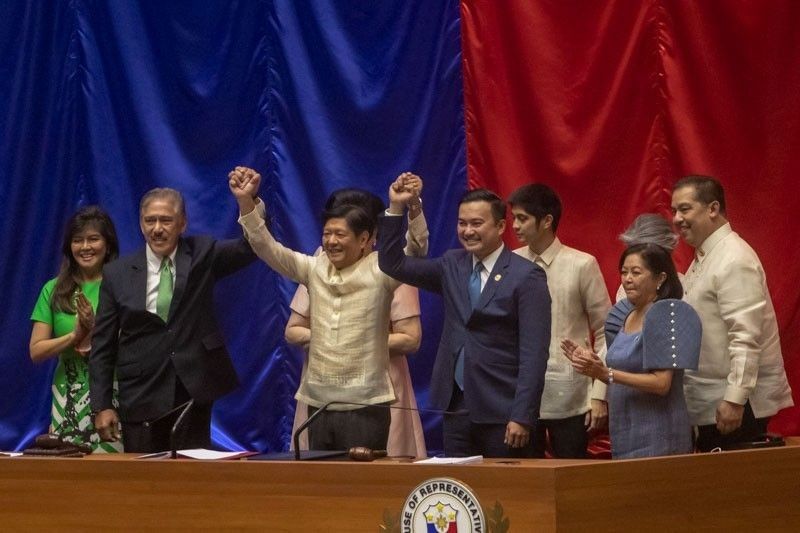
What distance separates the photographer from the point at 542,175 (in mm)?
5477

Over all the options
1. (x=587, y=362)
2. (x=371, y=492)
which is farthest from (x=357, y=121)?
(x=371, y=492)

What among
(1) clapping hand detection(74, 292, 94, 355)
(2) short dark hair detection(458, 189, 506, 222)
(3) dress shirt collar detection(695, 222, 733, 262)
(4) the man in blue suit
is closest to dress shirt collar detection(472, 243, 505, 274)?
(4) the man in blue suit

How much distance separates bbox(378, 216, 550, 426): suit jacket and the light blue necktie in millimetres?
15

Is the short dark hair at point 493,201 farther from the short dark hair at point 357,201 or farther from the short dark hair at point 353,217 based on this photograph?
the short dark hair at point 357,201

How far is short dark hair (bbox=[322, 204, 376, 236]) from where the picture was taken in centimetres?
467

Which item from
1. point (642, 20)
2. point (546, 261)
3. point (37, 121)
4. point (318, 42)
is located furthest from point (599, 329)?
point (37, 121)

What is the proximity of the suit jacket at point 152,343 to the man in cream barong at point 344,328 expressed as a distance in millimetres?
264

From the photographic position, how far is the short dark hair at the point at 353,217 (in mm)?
4672

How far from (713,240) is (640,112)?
97 centimetres

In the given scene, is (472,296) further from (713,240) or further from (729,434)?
(729,434)

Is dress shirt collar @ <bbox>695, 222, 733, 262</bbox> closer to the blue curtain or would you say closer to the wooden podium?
the wooden podium

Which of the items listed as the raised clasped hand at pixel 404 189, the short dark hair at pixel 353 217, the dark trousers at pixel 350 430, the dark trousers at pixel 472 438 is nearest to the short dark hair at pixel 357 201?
the short dark hair at pixel 353 217

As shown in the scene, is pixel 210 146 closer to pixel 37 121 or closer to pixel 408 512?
pixel 37 121

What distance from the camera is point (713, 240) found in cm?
454
